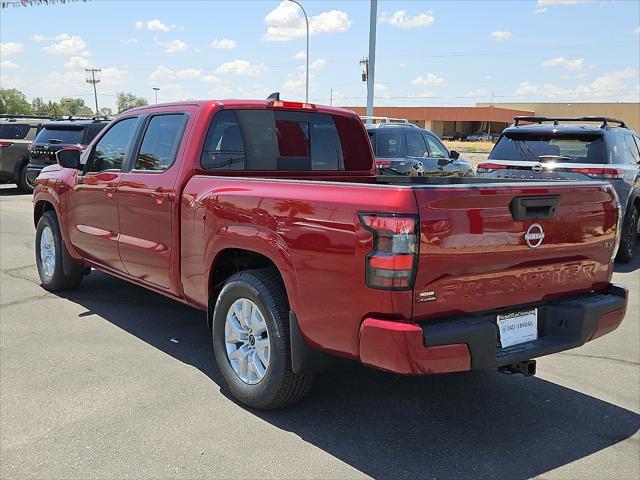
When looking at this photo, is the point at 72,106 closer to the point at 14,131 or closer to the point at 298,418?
the point at 14,131

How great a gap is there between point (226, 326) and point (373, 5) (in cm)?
1475

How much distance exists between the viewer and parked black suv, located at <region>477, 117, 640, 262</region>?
316 inches

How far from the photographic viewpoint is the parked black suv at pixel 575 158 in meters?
8.03

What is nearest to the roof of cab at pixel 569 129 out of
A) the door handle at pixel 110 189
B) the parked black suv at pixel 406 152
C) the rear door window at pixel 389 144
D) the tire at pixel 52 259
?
the parked black suv at pixel 406 152

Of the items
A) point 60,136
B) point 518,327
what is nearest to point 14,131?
point 60,136

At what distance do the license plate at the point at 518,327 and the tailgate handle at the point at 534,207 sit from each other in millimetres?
524

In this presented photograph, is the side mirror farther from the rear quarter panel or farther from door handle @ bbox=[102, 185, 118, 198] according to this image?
the rear quarter panel

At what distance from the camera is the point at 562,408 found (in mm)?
3949

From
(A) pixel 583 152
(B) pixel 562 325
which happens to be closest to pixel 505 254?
(B) pixel 562 325

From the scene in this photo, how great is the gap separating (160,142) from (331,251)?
91.5 inches

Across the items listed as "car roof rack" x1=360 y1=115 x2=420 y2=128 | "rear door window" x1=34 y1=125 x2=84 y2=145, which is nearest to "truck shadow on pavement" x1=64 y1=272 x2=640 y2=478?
"car roof rack" x1=360 y1=115 x2=420 y2=128

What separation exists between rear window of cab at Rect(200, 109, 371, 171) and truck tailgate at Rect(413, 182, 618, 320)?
2.04m

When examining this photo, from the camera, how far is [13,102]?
390 ft

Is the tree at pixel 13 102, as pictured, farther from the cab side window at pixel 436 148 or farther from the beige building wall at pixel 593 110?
the cab side window at pixel 436 148
